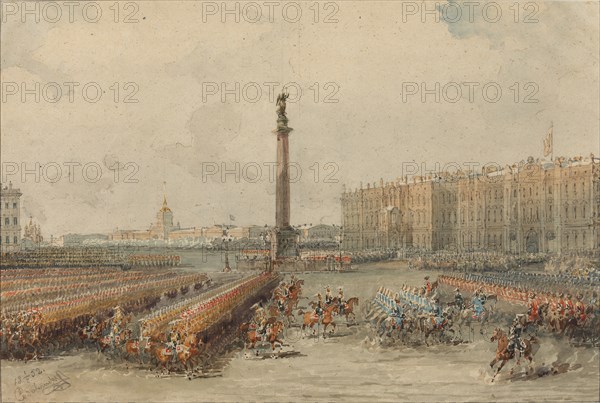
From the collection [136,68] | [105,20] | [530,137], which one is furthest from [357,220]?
[105,20]

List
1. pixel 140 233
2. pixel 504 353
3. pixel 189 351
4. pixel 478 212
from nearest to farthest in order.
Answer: pixel 189 351 < pixel 504 353 < pixel 140 233 < pixel 478 212

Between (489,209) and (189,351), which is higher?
(489,209)

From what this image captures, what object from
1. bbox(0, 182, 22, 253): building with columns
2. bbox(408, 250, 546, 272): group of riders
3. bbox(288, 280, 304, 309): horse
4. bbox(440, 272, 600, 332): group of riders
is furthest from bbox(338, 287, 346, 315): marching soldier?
bbox(0, 182, 22, 253): building with columns

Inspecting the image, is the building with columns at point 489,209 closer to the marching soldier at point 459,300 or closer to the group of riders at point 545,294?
the group of riders at point 545,294

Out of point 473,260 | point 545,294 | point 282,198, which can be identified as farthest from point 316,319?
point 545,294

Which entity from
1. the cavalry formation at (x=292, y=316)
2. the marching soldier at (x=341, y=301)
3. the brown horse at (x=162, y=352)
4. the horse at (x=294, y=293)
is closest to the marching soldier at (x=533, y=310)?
the cavalry formation at (x=292, y=316)

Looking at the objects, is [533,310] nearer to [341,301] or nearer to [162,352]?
[341,301]
